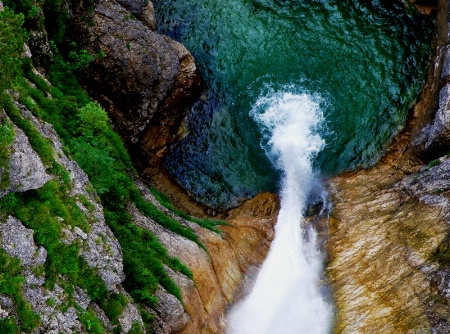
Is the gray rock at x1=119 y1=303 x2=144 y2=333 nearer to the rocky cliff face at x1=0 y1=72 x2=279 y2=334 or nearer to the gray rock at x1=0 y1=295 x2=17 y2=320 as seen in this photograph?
the rocky cliff face at x1=0 y1=72 x2=279 y2=334

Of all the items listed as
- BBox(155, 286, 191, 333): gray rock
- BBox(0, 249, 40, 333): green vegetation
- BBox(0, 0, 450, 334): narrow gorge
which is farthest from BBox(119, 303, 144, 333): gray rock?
BBox(0, 249, 40, 333): green vegetation

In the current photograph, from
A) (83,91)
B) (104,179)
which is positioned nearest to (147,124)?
Result: (83,91)

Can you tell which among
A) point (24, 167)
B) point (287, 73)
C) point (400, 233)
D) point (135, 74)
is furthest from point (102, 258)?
point (287, 73)

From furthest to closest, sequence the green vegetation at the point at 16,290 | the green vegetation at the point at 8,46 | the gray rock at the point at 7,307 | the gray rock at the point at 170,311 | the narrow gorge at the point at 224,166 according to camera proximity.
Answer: the gray rock at the point at 170,311 → the narrow gorge at the point at 224,166 → the green vegetation at the point at 8,46 → the green vegetation at the point at 16,290 → the gray rock at the point at 7,307

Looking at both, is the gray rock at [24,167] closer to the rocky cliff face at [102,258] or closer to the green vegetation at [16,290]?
the rocky cliff face at [102,258]

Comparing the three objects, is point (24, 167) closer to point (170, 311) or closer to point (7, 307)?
A: point (7, 307)

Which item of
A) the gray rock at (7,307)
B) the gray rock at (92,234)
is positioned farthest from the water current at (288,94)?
the gray rock at (7,307)

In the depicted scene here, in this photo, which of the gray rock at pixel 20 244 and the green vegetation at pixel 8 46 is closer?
the gray rock at pixel 20 244
